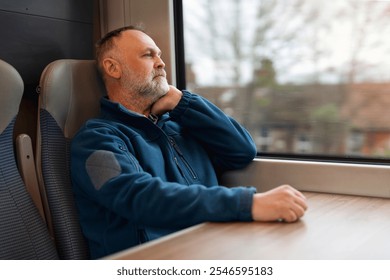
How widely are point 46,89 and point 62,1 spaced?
0.60 metres

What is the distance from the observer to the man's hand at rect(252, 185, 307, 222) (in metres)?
1.25

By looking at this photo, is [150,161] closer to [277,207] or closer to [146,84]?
[146,84]

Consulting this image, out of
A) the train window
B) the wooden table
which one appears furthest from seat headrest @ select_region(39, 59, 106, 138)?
the wooden table

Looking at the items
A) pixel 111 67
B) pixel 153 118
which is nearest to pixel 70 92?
pixel 111 67

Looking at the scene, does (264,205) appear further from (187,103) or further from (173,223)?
(187,103)

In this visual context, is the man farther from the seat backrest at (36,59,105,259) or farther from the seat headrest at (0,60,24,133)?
the seat headrest at (0,60,24,133)

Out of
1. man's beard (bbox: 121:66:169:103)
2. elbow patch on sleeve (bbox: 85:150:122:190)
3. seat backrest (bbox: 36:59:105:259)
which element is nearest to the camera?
elbow patch on sleeve (bbox: 85:150:122:190)

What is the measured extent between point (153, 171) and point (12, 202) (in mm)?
472

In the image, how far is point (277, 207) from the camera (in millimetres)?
1247

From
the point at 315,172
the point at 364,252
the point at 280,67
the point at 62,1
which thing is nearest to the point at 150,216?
the point at 364,252

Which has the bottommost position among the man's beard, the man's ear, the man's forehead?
the man's beard

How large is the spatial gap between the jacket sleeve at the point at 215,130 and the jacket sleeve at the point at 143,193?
0.41 m

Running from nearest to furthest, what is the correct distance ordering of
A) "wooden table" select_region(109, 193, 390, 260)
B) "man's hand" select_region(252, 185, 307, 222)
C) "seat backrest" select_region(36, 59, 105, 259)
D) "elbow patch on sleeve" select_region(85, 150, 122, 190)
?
"wooden table" select_region(109, 193, 390, 260), "man's hand" select_region(252, 185, 307, 222), "elbow patch on sleeve" select_region(85, 150, 122, 190), "seat backrest" select_region(36, 59, 105, 259)

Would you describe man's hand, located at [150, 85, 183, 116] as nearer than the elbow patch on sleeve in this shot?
No
